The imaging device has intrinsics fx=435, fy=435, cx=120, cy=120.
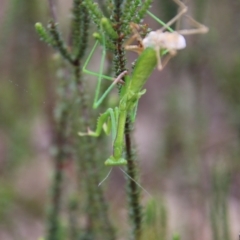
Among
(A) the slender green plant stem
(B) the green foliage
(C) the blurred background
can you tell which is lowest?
(A) the slender green plant stem

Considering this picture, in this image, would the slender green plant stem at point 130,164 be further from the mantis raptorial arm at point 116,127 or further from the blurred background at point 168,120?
the blurred background at point 168,120

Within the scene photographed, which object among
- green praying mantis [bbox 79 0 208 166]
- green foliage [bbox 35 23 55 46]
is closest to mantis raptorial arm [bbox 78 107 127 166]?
green praying mantis [bbox 79 0 208 166]

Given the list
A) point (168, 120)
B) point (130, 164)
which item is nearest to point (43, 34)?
point (130, 164)

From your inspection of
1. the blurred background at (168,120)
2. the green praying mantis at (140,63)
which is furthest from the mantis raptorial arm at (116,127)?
the blurred background at (168,120)

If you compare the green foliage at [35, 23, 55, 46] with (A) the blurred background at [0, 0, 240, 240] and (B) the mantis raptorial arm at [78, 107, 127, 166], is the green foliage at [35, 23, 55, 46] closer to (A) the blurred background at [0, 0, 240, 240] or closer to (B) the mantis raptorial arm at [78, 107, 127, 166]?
(B) the mantis raptorial arm at [78, 107, 127, 166]

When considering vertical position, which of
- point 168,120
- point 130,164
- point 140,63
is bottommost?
point 130,164

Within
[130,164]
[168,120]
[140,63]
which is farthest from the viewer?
[168,120]

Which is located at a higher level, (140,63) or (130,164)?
(140,63)

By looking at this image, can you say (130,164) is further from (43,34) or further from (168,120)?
(168,120)

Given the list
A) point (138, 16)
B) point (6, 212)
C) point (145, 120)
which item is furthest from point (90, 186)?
point (145, 120)
